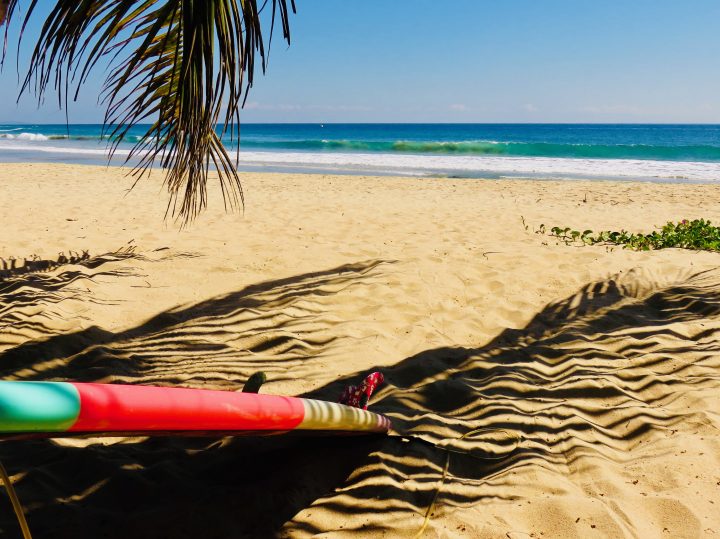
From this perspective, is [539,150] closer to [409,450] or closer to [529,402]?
[529,402]

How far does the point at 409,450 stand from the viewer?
2443 millimetres

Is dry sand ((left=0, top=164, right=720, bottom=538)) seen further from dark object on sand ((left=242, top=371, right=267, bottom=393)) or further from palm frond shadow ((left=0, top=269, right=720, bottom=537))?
dark object on sand ((left=242, top=371, right=267, bottom=393))

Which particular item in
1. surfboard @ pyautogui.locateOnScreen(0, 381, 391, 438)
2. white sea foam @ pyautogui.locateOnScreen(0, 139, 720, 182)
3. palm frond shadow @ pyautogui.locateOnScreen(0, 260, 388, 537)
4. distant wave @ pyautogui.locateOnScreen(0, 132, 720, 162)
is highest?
distant wave @ pyautogui.locateOnScreen(0, 132, 720, 162)

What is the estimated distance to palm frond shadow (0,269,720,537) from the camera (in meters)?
2.05

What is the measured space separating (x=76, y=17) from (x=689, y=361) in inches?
130

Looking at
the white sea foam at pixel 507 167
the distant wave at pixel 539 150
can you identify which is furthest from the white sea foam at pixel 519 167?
the distant wave at pixel 539 150

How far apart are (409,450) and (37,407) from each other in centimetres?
163

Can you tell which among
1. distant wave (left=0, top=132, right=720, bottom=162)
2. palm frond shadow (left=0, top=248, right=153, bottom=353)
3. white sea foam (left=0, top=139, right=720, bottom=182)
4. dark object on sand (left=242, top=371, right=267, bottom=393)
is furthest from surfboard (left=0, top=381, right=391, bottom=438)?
distant wave (left=0, top=132, right=720, bottom=162)

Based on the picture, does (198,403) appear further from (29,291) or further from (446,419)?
(29,291)

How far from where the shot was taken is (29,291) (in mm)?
4172

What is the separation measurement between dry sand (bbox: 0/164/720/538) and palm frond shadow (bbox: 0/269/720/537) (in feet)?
0.03

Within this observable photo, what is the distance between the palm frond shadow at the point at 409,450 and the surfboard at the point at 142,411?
37 centimetres

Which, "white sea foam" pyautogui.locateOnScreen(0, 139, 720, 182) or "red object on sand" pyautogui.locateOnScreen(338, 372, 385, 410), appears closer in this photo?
"red object on sand" pyautogui.locateOnScreen(338, 372, 385, 410)

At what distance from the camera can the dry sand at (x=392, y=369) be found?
2.08 m
